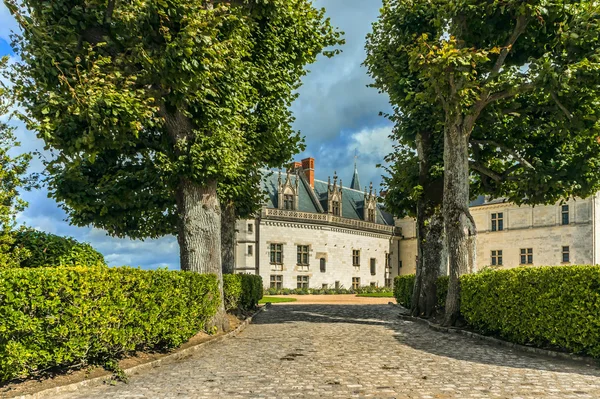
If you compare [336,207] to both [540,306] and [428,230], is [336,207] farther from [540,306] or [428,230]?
[540,306]

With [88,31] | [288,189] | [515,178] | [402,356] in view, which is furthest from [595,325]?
[288,189]

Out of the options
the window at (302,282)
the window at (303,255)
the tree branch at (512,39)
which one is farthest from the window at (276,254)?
the tree branch at (512,39)

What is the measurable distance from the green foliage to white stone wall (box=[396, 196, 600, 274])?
101 ft

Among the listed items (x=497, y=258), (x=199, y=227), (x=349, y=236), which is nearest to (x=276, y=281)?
A: (x=349, y=236)

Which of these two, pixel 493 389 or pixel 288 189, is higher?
pixel 288 189

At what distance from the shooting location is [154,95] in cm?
1123

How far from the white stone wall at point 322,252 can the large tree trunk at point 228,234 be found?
A: 77.8 ft

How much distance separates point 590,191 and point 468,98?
6280 mm

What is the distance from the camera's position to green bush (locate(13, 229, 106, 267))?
1079cm

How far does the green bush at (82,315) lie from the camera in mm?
6934

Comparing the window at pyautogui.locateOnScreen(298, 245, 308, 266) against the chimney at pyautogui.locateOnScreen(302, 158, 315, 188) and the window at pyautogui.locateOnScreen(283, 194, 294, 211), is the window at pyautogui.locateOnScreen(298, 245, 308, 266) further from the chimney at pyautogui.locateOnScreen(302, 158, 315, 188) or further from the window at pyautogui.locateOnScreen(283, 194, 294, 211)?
the chimney at pyautogui.locateOnScreen(302, 158, 315, 188)

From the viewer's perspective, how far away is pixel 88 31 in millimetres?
11117

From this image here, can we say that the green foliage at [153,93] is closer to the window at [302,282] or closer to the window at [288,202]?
the window at [288,202]

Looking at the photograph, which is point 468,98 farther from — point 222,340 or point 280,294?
point 280,294
